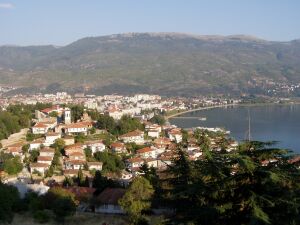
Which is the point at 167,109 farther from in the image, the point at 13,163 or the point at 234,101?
the point at 13,163

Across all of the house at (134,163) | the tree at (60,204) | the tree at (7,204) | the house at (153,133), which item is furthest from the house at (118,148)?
the tree at (7,204)

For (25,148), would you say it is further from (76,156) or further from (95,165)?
(95,165)

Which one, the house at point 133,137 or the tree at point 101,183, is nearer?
the tree at point 101,183

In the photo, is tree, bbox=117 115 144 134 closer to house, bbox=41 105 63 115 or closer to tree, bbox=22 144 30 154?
house, bbox=41 105 63 115

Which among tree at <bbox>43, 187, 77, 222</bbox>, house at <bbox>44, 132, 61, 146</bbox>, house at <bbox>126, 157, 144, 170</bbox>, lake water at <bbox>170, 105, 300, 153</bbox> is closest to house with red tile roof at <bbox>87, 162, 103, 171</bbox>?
house at <bbox>126, 157, 144, 170</bbox>

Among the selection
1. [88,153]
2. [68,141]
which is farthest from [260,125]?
[88,153]

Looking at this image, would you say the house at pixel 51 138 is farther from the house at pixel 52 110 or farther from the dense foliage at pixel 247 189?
the dense foliage at pixel 247 189
